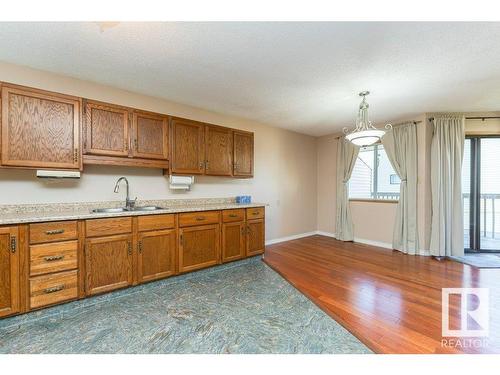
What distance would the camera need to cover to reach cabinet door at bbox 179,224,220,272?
2.94 meters

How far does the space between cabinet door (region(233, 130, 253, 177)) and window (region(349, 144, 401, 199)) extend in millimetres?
2488

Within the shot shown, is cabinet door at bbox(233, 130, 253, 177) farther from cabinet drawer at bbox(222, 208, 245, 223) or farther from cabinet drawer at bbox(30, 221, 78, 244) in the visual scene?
cabinet drawer at bbox(30, 221, 78, 244)

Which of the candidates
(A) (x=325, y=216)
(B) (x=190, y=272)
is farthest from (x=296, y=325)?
(A) (x=325, y=216)

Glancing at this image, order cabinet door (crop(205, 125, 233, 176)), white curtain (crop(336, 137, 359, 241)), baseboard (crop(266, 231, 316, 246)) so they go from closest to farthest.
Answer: cabinet door (crop(205, 125, 233, 176)), baseboard (crop(266, 231, 316, 246)), white curtain (crop(336, 137, 359, 241))

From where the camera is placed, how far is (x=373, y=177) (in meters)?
4.89

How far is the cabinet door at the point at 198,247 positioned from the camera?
2.94 meters

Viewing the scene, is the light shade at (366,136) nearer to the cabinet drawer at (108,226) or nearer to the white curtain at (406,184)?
the white curtain at (406,184)

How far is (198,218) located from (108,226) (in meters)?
1.03

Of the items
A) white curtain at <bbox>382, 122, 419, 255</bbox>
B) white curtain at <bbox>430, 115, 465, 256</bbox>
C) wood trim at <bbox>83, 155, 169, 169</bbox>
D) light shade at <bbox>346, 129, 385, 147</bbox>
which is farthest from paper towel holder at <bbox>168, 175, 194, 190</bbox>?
white curtain at <bbox>430, 115, 465, 256</bbox>

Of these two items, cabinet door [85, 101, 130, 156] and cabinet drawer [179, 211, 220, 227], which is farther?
cabinet drawer [179, 211, 220, 227]

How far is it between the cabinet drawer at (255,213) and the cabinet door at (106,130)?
6.18ft

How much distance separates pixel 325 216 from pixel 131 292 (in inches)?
173

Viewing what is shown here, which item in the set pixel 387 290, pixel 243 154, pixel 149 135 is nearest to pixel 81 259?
pixel 149 135

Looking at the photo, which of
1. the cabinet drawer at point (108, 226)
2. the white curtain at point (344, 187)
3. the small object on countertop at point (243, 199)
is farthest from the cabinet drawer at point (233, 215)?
the white curtain at point (344, 187)
